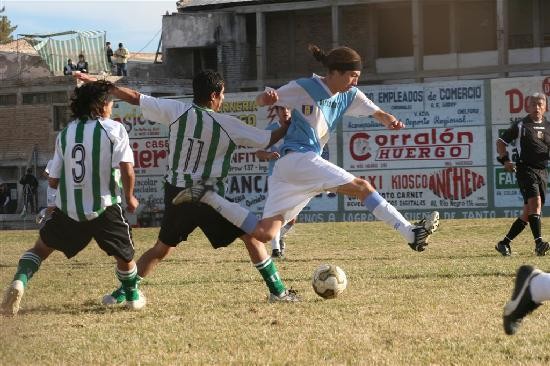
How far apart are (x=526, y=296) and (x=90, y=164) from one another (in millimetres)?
3777

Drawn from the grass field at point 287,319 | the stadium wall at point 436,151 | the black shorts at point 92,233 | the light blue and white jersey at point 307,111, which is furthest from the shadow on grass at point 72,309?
the stadium wall at point 436,151

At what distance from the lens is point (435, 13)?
45562 mm

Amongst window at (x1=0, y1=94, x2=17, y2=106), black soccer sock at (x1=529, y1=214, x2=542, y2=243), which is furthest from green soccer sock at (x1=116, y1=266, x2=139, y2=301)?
window at (x1=0, y1=94, x2=17, y2=106)

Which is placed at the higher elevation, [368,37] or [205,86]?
[368,37]

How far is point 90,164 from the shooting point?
27.4 feet

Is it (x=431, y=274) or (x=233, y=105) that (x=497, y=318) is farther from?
(x=233, y=105)

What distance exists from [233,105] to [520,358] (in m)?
22.4

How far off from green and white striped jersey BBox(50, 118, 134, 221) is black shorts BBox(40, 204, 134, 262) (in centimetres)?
6

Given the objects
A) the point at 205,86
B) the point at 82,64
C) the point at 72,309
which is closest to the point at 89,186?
the point at 72,309

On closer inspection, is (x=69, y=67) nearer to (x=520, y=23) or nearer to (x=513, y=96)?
(x=520, y=23)

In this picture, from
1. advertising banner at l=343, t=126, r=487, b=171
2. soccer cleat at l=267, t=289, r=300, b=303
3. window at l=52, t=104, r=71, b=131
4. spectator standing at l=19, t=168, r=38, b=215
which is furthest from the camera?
window at l=52, t=104, r=71, b=131

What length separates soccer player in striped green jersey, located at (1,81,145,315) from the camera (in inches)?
329

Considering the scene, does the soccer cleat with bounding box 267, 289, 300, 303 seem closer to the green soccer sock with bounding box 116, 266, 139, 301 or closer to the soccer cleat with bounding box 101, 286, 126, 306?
the green soccer sock with bounding box 116, 266, 139, 301

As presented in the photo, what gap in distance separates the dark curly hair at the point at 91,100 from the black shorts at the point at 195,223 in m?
0.91
